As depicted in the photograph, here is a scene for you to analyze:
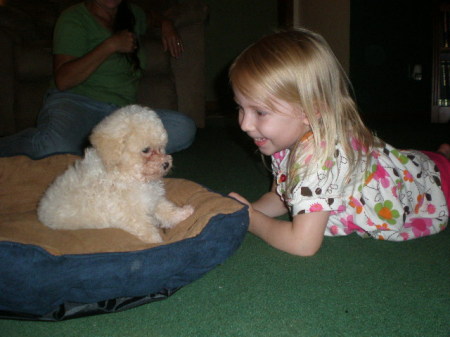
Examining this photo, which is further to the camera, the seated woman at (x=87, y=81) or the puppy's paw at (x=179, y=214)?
the seated woman at (x=87, y=81)

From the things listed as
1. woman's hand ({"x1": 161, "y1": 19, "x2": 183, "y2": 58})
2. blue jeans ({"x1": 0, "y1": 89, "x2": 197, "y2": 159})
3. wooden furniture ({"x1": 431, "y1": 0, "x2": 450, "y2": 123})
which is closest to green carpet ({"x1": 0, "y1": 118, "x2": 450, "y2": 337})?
blue jeans ({"x1": 0, "y1": 89, "x2": 197, "y2": 159})

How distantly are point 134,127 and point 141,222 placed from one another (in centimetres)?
35

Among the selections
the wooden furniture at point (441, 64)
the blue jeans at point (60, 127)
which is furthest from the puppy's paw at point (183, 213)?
the wooden furniture at point (441, 64)

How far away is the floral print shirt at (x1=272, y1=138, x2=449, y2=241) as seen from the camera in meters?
1.30

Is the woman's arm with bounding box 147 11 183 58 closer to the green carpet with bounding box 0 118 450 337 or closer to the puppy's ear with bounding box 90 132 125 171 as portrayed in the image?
the puppy's ear with bounding box 90 132 125 171

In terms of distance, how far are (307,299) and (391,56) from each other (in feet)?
14.2

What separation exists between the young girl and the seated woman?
1069 mm

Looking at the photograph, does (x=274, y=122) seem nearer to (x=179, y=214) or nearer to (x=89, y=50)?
(x=179, y=214)

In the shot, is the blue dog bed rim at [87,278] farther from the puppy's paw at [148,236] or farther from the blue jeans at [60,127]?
the blue jeans at [60,127]

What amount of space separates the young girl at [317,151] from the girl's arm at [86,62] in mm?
1041

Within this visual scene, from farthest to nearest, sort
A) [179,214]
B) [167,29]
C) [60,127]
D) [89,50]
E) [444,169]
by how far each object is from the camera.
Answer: [167,29] < [89,50] < [60,127] < [444,169] < [179,214]

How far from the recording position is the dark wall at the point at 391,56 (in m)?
4.48

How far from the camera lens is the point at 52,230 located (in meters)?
1.40

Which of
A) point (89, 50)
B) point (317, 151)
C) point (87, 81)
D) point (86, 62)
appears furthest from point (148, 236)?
point (89, 50)
